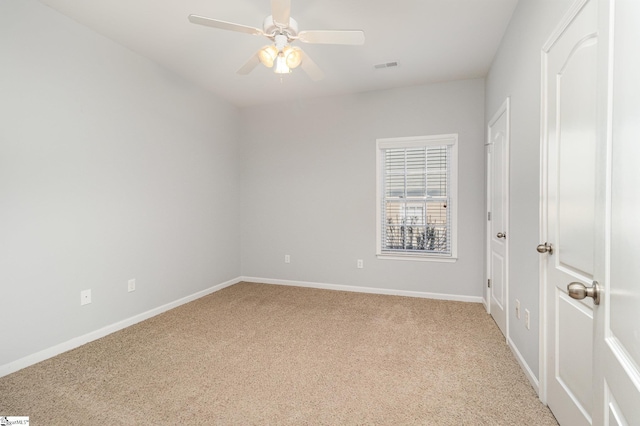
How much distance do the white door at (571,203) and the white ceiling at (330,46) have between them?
116 cm

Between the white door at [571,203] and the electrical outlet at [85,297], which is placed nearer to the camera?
the white door at [571,203]

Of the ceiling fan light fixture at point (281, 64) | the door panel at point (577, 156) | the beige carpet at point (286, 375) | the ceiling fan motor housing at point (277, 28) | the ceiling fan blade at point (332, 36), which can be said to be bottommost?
the beige carpet at point (286, 375)

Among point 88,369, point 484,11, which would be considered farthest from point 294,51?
point 88,369

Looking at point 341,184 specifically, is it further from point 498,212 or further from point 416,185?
point 498,212

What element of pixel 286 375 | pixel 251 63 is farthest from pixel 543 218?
pixel 251 63

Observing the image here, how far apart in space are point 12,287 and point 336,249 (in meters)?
3.33

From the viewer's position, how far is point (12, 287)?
226 centimetres

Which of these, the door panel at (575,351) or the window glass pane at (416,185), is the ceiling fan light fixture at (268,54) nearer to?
the door panel at (575,351)

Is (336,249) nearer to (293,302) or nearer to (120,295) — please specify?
(293,302)

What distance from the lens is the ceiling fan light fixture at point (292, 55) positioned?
2271 mm

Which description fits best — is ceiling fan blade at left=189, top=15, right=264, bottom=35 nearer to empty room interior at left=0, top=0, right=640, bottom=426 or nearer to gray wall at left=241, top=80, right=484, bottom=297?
empty room interior at left=0, top=0, right=640, bottom=426

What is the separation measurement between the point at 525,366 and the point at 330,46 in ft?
10.3

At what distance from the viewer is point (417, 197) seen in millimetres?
4145

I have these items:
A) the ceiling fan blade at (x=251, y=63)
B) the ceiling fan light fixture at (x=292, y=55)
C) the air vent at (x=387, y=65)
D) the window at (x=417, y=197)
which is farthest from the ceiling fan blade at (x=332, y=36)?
the window at (x=417, y=197)
